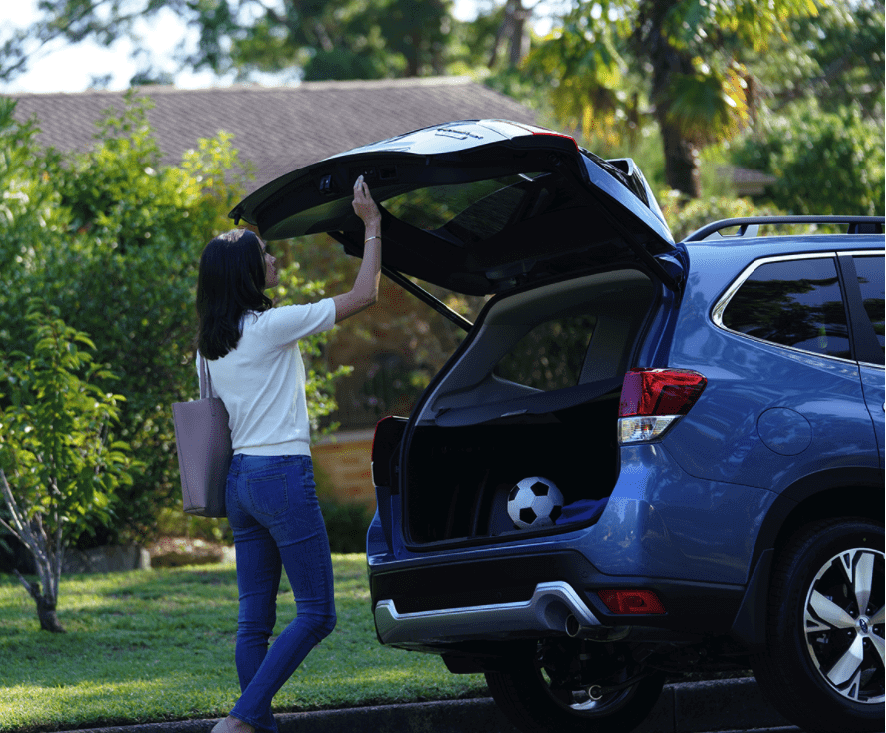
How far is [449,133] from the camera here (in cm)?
402

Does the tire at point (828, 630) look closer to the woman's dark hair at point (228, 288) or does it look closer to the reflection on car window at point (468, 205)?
the reflection on car window at point (468, 205)

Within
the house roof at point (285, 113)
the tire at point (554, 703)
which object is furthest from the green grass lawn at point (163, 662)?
the house roof at point (285, 113)

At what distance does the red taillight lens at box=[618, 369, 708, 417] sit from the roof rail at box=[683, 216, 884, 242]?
2.21 feet

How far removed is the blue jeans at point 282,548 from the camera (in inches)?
167

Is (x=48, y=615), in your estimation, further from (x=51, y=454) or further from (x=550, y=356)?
(x=550, y=356)

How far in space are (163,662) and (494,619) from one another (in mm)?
3012

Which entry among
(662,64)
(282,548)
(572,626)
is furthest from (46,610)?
(662,64)

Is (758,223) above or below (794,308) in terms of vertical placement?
above

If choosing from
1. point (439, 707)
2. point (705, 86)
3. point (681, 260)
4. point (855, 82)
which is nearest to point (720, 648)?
point (681, 260)

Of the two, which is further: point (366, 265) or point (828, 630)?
point (366, 265)

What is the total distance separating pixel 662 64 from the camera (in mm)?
14945

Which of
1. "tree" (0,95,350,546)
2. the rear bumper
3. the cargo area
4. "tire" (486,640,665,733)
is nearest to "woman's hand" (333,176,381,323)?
the cargo area

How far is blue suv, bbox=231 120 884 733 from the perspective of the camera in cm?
371

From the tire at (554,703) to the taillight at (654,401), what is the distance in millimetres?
A: 1278
